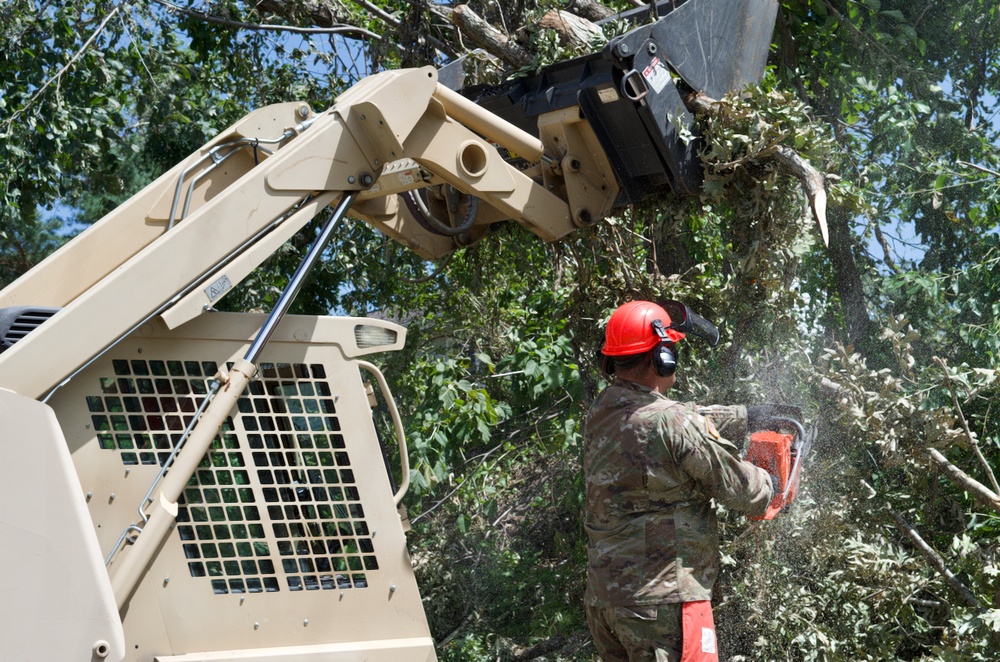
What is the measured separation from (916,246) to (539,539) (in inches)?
130

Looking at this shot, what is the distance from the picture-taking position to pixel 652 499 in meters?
3.86

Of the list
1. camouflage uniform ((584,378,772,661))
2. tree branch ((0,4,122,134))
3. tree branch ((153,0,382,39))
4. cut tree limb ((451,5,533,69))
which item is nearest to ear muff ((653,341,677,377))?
A: camouflage uniform ((584,378,772,661))

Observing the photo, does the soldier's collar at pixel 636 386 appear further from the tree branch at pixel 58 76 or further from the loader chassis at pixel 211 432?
the tree branch at pixel 58 76

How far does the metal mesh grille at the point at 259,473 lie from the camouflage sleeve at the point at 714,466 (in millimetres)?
1203

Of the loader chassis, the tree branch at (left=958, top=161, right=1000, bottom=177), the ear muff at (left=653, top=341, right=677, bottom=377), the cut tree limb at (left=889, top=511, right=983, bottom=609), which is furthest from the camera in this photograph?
the tree branch at (left=958, top=161, right=1000, bottom=177)

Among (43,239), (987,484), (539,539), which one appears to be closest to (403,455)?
(987,484)

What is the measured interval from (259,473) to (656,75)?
90.2 inches

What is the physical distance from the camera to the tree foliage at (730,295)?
481 centimetres

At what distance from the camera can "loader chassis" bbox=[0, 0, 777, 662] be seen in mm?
2607

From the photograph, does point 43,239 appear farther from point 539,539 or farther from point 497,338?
point 539,539

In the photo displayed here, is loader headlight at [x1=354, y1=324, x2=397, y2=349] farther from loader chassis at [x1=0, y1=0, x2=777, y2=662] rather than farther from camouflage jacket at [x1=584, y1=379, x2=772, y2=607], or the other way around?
camouflage jacket at [x1=584, y1=379, x2=772, y2=607]

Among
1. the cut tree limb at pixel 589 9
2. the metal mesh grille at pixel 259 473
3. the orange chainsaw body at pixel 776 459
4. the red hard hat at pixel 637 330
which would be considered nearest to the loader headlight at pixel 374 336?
the metal mesh grille at pixel 259 473

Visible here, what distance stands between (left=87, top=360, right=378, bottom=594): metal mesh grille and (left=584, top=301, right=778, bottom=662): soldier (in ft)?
3.47

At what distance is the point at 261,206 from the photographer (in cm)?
332
